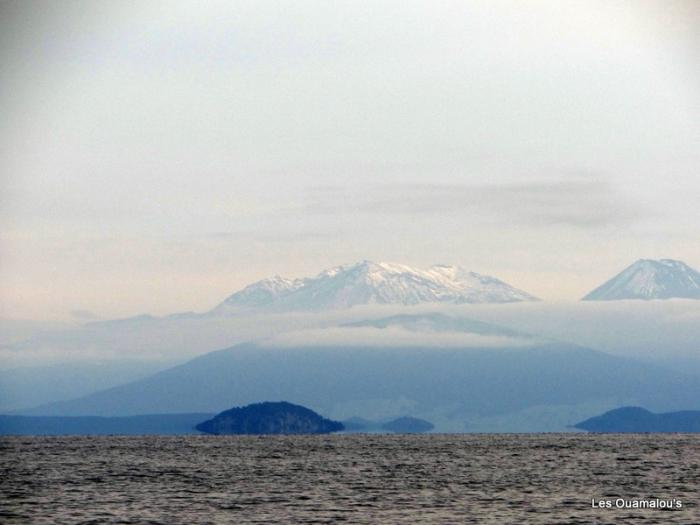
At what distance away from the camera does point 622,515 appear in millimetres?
98438

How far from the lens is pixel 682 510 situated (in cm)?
10181

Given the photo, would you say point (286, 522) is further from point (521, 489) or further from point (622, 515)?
point (521, 489)

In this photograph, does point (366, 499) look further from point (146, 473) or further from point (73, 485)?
point (146, 473)

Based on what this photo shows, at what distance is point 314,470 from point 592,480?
39.3 meters

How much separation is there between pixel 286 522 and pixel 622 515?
25.9 metres

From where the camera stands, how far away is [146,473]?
15350 cm

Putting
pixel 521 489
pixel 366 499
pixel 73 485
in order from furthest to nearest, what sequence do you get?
pixel 73 485 → pixel 521 489 → pixel 366 499

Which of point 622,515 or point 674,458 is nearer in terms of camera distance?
point 622,515

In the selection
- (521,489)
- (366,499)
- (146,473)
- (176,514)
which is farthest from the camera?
(146,473)

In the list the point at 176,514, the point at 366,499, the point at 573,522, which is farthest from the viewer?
the point at 366,499

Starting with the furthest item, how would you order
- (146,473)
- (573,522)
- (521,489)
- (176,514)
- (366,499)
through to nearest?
(146,473), (521,489), (366,499), (176,514), (573,522)

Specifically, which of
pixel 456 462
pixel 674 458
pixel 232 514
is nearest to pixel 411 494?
pixel 232 514

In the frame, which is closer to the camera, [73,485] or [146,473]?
[73,485]

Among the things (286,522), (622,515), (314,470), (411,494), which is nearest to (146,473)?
(314,470)
